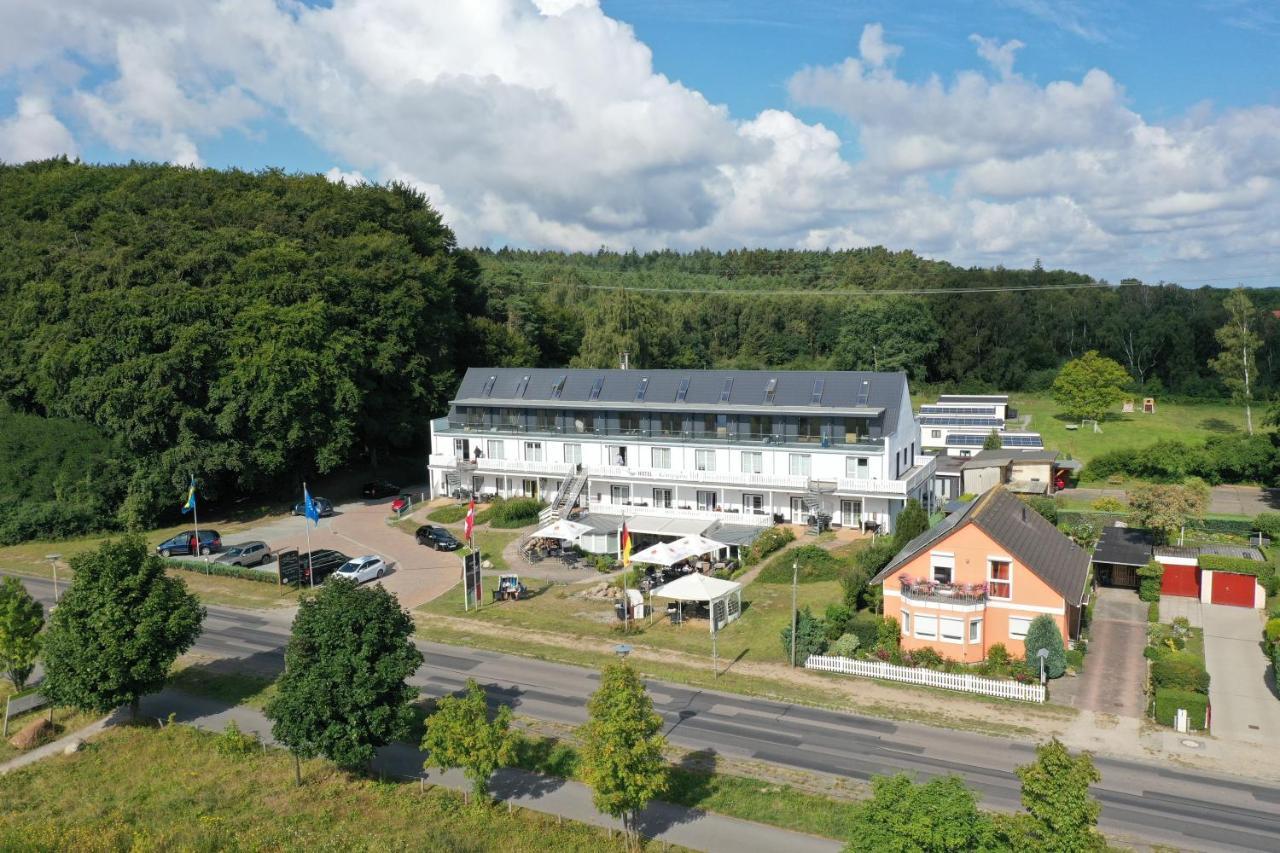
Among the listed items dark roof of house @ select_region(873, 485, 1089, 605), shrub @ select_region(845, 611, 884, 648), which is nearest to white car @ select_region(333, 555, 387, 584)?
shrub @ select_region(845, 611, 884, 648)

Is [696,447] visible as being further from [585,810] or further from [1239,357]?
[1239,357]

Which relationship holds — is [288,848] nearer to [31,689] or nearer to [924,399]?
[31,689]

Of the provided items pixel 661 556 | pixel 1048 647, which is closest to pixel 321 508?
pixel 661 556

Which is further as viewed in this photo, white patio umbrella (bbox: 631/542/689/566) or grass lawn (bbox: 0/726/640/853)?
white patio umbrella (bbox: 631/542/689/566)

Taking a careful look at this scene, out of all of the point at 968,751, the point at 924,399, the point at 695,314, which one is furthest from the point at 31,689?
the point at 695,314

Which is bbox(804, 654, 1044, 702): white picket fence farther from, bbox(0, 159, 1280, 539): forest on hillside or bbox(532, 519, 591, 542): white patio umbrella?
bbox(0, 159, 1280, 539): forest on hillside
